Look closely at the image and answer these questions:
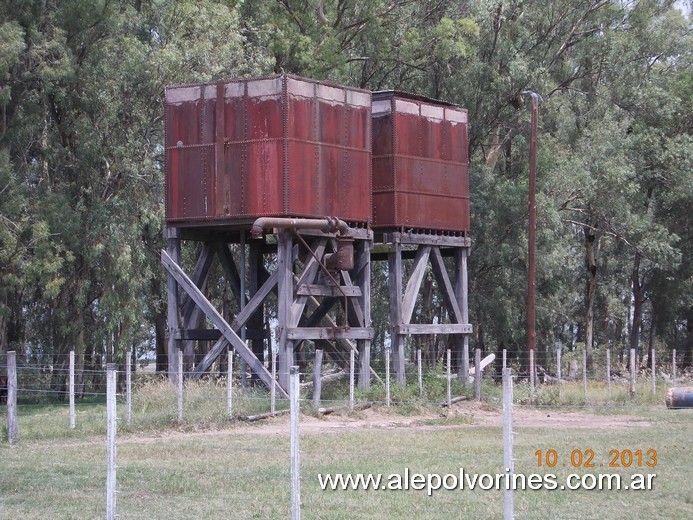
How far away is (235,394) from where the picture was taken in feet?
93.6

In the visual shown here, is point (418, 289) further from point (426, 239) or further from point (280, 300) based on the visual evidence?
point (280, 300)

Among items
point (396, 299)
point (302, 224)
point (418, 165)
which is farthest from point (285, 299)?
point (418, 165)

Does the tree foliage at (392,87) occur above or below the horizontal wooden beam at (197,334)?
above

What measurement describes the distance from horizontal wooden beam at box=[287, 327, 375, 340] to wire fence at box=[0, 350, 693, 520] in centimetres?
146

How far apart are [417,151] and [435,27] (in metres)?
14.7

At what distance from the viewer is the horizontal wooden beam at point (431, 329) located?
109 ft

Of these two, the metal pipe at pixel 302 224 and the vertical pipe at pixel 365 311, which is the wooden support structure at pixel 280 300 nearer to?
the vertical pipe at pixel 365 311

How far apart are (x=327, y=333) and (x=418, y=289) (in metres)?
4.51

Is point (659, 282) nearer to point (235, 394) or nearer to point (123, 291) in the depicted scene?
point (123, 291)

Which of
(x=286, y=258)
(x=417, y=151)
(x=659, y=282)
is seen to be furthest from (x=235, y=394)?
(x=659, y=282)

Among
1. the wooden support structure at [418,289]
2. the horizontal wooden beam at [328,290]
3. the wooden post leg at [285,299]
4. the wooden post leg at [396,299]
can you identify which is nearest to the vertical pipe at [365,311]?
the horizontal wooden beam at [328,290]

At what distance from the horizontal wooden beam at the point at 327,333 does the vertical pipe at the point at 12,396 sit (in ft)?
28.3

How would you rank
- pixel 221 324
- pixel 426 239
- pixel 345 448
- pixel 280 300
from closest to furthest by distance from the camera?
pixel 345 448 → pixel 280 300 → pixel 221 324 → pixel 426 239

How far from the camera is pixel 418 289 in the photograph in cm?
3403
